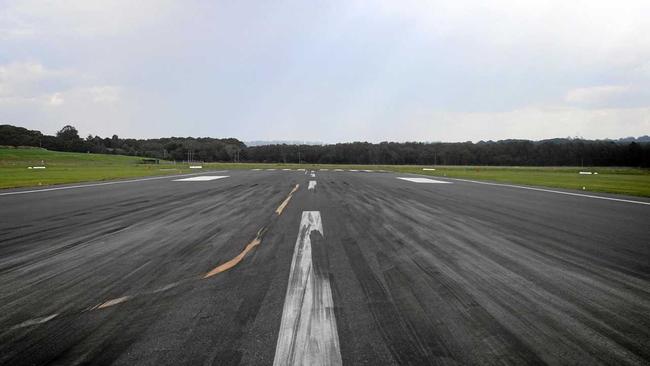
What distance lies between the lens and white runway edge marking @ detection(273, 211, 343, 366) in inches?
89.0

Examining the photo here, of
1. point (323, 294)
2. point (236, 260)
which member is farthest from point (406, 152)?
point (323, 294)

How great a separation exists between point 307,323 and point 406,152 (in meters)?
129

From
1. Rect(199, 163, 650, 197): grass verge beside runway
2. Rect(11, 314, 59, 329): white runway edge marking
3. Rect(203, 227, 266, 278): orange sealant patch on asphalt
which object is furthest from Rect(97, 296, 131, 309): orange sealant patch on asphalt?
Rect(199, 163, 650, 197): grass verge beside runway

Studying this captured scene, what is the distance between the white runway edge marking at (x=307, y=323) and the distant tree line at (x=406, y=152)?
388 ft

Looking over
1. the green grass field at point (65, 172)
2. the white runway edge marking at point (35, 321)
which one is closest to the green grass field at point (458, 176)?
the green grass field at point (65, 172)

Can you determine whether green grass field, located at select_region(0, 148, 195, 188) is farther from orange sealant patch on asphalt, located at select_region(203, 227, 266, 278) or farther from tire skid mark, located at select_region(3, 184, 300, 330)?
tire skid mark, located at select_region(3, 184, 300, 330)

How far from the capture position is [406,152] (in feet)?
419

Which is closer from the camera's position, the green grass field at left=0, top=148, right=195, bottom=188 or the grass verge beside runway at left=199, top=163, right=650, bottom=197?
the grass verge beside runway at left=199, top=163, right=650, bottom=197

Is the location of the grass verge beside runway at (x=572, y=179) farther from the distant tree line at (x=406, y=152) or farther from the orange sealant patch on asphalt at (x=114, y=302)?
the distant tree line at (x=406, y=152)

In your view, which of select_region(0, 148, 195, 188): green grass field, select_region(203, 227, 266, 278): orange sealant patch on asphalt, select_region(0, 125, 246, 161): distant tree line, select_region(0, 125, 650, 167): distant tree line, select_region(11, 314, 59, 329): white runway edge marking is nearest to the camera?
select_region(11, 314, 59, 329): white runway edge marking

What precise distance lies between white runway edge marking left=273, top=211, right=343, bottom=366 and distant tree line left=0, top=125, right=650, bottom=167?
11819cm

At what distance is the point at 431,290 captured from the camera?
339cm

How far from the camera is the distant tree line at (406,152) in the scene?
4355 inches

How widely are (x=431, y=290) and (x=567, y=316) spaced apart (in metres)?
1.05
